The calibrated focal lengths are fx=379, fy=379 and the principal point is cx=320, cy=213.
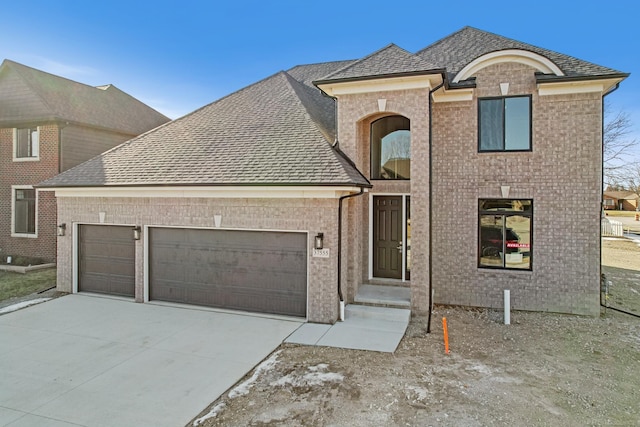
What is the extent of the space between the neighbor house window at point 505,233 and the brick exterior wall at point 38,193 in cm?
1579

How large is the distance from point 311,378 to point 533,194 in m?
7.37

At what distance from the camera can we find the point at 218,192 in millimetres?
9094

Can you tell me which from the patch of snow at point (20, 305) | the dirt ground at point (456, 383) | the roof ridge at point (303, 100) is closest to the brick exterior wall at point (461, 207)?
the roof ridge at point (303, 100)

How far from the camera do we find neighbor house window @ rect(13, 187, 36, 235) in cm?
1580

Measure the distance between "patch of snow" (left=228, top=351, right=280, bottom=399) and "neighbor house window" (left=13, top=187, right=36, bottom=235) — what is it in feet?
47.2

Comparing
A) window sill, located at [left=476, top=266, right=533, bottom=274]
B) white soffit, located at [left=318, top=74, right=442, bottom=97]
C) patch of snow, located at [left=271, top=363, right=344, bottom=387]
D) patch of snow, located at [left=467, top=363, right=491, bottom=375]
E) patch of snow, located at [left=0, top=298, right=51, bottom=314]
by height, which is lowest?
patch of snow, located at [left=467, top=363, right=491, bottom=375]

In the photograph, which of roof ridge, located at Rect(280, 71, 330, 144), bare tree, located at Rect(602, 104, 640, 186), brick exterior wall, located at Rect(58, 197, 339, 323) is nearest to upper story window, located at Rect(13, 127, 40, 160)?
brick exterior wall, located at Rect(58, 197, 339, 323)

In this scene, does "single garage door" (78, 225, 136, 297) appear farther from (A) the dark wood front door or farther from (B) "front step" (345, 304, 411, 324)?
(A) the dark wood front door

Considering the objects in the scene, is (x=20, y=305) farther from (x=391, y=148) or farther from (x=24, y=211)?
(x=391, y=148)

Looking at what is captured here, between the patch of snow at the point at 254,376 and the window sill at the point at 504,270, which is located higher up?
the window sill at the point at 504,270

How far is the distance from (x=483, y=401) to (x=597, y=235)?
20.8ft

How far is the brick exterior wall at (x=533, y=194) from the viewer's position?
930 cm

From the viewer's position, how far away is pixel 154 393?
17.5ft

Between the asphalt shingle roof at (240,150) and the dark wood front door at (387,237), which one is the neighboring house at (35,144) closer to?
the asphalt shingle roof at (240,150)
